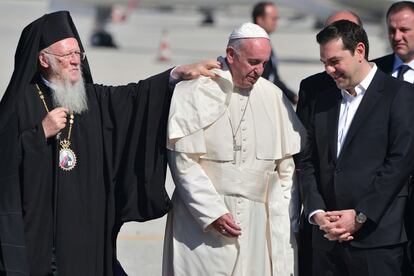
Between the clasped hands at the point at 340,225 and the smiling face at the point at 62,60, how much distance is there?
4.82 ft

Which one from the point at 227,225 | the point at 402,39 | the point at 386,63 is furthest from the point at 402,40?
the point at 227,225

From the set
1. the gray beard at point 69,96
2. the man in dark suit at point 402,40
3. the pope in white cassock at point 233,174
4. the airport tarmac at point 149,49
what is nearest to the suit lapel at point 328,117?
the pope in white cassock at point 233,174

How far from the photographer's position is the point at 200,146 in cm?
485

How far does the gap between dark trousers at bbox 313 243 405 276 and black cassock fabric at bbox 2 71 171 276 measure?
0.92 metres

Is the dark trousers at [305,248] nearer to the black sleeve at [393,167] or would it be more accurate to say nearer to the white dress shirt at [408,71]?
the black sleeve at [393,167]

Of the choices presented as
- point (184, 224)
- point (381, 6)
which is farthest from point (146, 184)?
point (381, 6)

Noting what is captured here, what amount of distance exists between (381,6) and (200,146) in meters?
20.0

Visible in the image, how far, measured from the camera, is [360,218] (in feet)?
15.4

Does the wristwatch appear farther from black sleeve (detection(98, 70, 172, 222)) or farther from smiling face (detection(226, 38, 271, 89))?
black sleeve (detection(98, 70, 172, 222))

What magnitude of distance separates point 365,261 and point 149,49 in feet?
75.1

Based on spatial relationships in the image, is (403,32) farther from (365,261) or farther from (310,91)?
(365,261)

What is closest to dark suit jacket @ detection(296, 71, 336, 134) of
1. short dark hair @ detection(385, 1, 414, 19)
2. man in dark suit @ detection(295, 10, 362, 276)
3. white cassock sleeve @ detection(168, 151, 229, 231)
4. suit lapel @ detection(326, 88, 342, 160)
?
man in dark suit @ detection(295, 10, 362, 276)

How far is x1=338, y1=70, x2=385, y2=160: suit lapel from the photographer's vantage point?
4.76m

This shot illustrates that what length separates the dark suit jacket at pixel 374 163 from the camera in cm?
465
